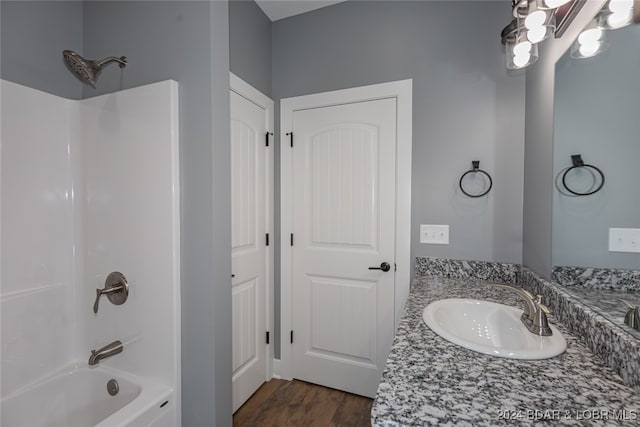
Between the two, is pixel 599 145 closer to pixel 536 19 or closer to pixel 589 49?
pixel 589 49

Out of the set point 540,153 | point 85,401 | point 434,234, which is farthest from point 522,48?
point 85,401

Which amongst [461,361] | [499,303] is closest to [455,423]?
[461,361]

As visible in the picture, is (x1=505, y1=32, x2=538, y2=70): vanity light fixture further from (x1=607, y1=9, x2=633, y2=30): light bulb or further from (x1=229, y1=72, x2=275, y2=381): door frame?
(x1=229, y1=72, x2=275, y2=381): door frame

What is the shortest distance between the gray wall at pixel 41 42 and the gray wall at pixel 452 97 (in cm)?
157

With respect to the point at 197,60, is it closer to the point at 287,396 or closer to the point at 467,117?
the point at 467,117

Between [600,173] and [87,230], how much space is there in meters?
2.32

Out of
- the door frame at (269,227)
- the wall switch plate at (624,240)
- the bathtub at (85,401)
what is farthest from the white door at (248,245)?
the wall switch plate at (624,240)

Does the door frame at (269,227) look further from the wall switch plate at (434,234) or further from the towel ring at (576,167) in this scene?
the towel ring at (576,167)

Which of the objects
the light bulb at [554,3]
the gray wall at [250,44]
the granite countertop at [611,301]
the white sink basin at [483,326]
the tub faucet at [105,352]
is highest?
the gray wall at [250,44]

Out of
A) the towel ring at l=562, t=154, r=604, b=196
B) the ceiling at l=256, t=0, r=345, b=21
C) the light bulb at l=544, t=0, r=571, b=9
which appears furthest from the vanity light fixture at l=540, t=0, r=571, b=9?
the ceiling at l=256, t=0, r=345, b=21

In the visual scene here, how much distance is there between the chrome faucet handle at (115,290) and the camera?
4.48 feet

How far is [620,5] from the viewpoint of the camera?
2.61ft

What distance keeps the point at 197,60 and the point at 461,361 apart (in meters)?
1.51

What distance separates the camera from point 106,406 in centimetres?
138
